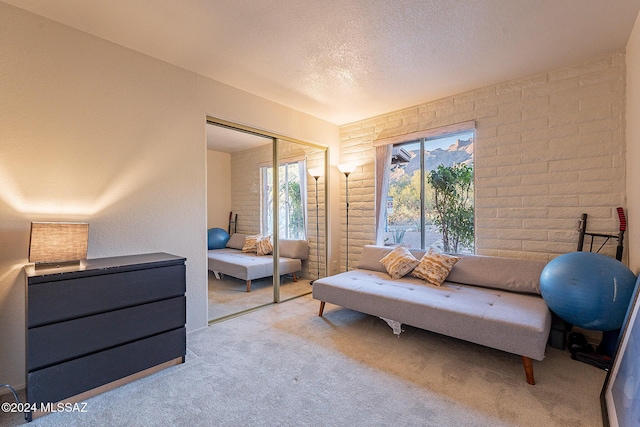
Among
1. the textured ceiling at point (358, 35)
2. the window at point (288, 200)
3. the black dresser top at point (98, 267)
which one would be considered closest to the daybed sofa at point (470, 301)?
the window at point (288, 200)

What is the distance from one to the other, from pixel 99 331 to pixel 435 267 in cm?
294

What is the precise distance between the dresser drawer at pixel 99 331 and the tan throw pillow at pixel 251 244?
1.50 meters

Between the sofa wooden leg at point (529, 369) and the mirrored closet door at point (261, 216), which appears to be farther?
the mirrored closet door at point (261, 216)

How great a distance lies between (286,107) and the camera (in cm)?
359

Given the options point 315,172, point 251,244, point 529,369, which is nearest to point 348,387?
point 529,369

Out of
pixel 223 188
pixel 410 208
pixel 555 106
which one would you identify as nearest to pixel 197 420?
pixel 223 188

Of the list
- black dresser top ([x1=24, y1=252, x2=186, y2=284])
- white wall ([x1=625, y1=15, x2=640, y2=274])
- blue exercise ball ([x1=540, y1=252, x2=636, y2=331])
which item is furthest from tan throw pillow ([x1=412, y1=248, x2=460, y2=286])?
black dresser top ([x1=24, y1=252, x2=186, y2=284])

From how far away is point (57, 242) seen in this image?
5.98 ft

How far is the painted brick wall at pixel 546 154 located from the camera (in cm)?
240

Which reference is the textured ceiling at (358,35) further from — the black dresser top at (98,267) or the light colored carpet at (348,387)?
the light colored carpet at (348,387)

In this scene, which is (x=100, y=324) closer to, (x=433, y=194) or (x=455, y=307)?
(x=455, y=307)

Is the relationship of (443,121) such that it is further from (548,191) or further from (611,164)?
(611,164)

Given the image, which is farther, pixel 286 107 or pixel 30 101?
pixel 286 107

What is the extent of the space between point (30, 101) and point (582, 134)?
4.42 m
